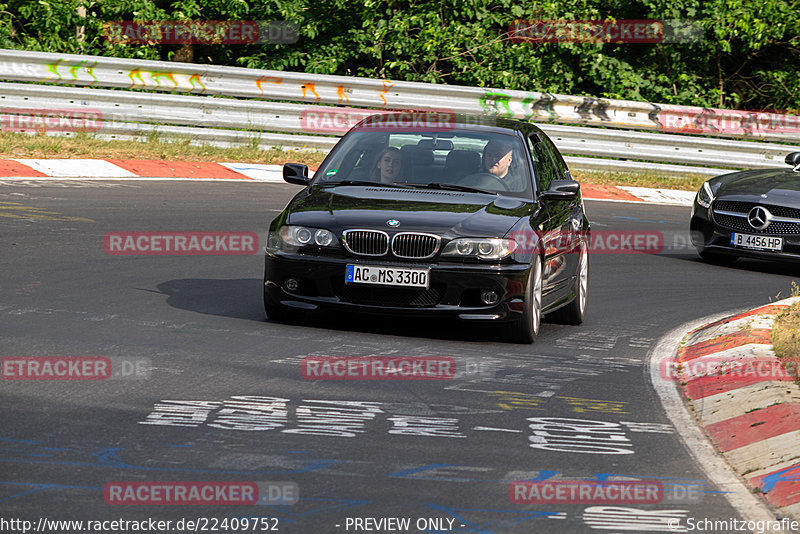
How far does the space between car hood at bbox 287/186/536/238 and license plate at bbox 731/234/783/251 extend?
526cm

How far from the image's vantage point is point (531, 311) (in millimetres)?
8555

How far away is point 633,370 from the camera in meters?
8.03

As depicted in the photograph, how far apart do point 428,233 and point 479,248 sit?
34cm

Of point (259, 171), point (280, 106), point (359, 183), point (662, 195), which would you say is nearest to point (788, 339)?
point (359, 183)

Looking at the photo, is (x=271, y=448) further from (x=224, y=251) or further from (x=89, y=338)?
(x=224, y=251)

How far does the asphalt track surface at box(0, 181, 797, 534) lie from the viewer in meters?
4.75

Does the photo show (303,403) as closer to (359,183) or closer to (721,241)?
(359,183)

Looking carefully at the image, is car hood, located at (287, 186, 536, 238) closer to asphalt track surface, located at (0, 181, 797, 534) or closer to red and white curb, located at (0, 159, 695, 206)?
asphalt track surface, located at (0, 181, 797, 534)

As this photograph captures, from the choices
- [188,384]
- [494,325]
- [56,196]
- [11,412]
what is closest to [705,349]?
Result: [494,325]

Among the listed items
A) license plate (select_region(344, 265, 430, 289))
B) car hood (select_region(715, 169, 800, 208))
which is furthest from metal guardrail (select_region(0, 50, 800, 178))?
license plate (select_region(344, 265, 430, 289))

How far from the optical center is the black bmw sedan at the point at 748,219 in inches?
532

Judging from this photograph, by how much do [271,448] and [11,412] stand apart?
124 centimetres

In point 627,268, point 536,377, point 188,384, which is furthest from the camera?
point 627,268

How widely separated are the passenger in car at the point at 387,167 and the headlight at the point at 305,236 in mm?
986
